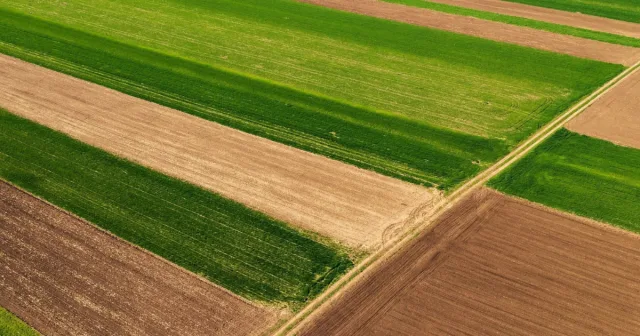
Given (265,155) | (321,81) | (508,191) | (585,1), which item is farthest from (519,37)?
(265,155)

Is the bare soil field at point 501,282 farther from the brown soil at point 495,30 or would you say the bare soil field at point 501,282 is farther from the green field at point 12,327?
the brown soil at point 495,30

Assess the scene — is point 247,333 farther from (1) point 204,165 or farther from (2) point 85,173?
(2) point 85,173

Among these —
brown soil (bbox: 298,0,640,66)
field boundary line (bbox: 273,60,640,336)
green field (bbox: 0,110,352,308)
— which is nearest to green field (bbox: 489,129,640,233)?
field boundary line (bbox: 273,60,640,336)

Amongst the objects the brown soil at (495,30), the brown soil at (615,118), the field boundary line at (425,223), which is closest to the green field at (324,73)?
the field boundary line at (425,223)

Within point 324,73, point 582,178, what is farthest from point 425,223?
point 324,73

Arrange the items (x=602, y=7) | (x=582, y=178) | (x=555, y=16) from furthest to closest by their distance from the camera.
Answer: (x=602, y=7) → (x=555, y=16) → (x=582, y=178)

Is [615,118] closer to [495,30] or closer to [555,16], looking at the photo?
[495,30]

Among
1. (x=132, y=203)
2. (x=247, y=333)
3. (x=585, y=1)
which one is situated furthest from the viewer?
(x=585, y=1)
